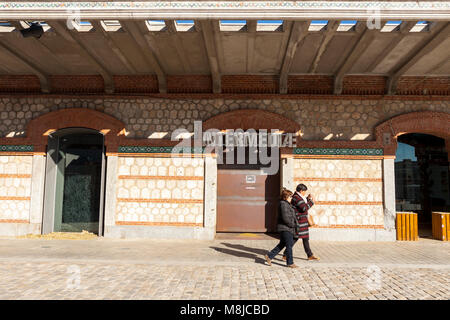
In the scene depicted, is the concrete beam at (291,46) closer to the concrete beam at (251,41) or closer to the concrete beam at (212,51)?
the concrete beam at (251,41)

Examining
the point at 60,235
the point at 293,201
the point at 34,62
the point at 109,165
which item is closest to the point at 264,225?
the point at 293,201

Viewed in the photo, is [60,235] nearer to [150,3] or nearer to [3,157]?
[3,157]

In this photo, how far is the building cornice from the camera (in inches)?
221

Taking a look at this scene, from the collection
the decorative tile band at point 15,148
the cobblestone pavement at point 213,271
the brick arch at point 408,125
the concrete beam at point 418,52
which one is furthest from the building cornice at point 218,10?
the cobblestone pavement at point 213,271

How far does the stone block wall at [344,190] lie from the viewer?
864 centimetres

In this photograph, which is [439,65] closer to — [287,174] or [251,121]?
[287,174]

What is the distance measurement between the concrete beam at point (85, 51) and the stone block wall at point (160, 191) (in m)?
2.36

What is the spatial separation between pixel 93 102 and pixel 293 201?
263 inches

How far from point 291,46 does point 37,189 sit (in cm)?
810

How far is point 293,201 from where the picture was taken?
6.14 metres

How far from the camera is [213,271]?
5.42 metres

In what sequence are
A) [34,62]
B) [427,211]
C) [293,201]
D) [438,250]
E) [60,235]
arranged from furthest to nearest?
[427,211], [60,235], [34,62], [438,250], [293,201]

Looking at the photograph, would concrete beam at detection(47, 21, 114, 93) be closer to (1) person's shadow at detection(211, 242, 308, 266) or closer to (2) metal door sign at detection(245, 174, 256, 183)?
(2) metal door sign at detection(245, 174, 256, 183)
